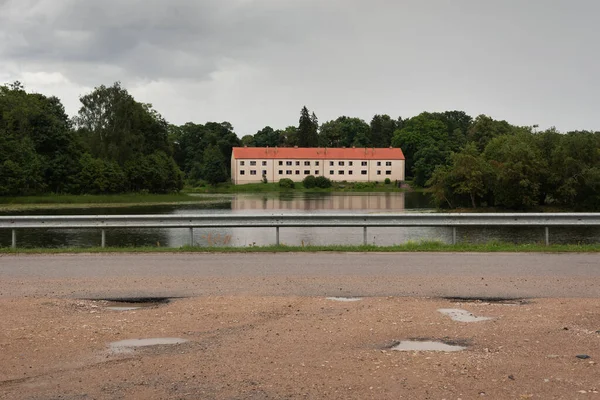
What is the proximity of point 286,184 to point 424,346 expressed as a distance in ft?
372

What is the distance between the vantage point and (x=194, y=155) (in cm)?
13938

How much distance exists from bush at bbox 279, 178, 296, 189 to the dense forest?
12.4 metres

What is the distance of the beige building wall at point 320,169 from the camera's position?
12888cm

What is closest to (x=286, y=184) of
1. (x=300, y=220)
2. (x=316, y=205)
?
(x=316, y=205)

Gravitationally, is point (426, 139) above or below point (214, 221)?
above

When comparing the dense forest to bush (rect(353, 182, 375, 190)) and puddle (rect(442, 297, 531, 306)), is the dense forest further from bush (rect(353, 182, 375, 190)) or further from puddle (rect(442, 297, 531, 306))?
puddle (rect(442, 297, 531, 306))

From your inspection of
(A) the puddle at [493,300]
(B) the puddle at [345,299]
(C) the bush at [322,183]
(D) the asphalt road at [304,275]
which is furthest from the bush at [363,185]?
(B) the puddle at [345,299]

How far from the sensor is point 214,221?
16.7 m

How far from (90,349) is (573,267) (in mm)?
9360

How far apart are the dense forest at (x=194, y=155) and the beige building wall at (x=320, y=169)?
5.29 meters

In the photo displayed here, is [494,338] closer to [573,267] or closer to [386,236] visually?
[573,267]

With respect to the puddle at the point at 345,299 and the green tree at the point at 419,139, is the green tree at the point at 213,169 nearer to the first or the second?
the green tree at the point at 419,139

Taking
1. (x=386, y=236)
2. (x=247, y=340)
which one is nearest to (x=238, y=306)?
(x=247, y=340)

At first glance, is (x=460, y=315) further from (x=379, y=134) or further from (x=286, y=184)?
(x=379, y=134)
